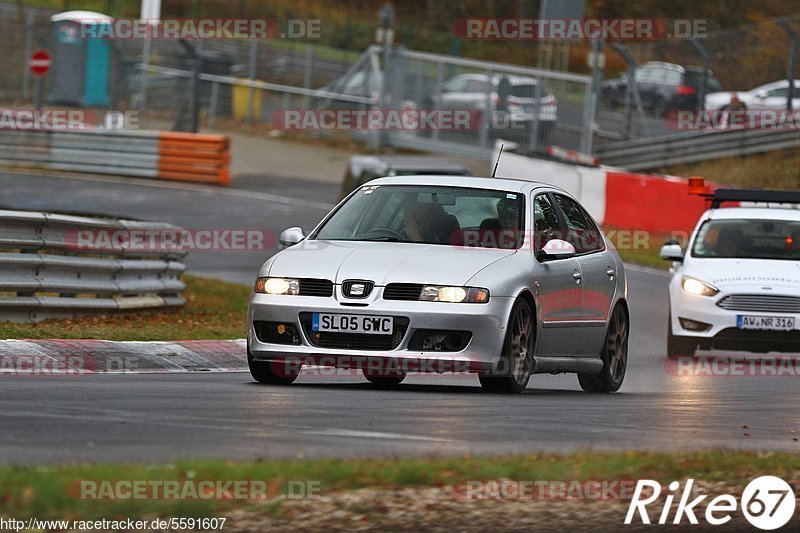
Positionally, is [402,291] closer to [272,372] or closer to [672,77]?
[272,372]

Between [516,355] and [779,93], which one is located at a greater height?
[779,93]

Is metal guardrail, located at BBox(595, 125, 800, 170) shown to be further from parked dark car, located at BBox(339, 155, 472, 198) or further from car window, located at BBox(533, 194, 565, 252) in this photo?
car window, located at BBox(533, 194, 565, 252)

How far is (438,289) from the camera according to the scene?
10.3 meters

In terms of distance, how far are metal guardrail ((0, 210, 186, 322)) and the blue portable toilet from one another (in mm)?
29583

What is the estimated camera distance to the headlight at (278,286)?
34.7ft

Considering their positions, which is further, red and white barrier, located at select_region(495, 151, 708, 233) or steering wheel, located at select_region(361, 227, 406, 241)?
red and white barrier, located at select_region(495, 151, 708, 233)

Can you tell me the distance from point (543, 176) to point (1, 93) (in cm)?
1988

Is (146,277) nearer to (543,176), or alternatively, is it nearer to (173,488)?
(173,488)

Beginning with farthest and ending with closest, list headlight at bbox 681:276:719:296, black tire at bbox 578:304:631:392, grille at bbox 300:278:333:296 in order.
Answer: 1. headlight at bbox 681:276:719:296
2. black tire at bbox 578:304:631:392
3. grille at bbox 300:278:333:296

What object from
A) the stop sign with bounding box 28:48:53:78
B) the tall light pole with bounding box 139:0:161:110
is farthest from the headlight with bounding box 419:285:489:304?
the tall light pole with bounding box 139:0:161:110

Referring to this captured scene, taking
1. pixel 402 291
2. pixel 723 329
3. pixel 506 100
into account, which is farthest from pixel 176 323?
pixel 506 100

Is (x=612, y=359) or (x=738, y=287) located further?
(x=738, y=287)

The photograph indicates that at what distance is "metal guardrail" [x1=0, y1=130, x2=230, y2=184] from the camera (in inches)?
1372

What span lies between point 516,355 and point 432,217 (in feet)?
4.03
